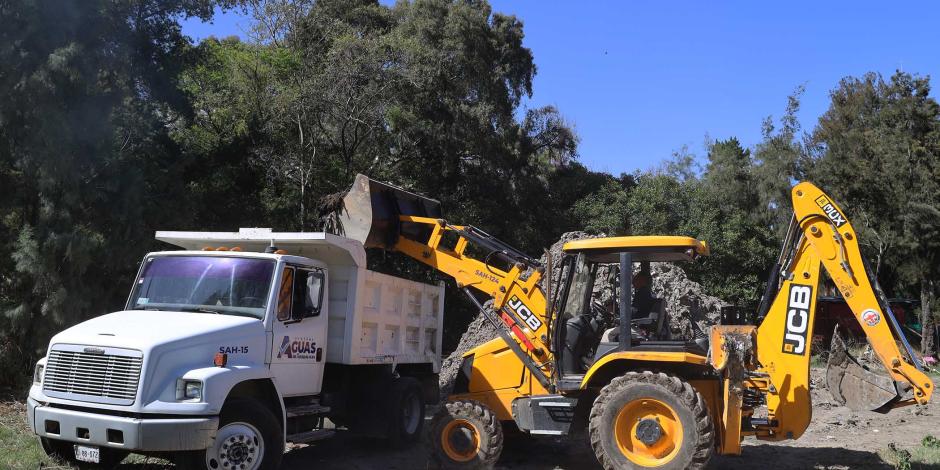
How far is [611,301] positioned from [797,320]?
1.98m

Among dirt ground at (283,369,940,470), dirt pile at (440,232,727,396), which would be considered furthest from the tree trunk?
dirt ground at (283,369,940,470)

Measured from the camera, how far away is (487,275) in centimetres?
941

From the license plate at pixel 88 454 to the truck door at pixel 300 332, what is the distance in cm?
171

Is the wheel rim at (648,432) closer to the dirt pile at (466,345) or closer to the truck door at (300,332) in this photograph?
the truck door at (300,332)

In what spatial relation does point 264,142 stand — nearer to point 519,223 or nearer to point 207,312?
point 519,223

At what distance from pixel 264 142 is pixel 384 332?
1342 centimetres

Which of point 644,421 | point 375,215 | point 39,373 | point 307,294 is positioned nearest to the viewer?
point 39,373

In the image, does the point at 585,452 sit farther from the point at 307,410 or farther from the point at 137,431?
the point at 137,431

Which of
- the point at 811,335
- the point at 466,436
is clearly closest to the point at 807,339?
the point at 811,335

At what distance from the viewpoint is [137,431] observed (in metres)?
6.55

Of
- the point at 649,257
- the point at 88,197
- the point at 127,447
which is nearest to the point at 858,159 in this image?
the point at 649,257

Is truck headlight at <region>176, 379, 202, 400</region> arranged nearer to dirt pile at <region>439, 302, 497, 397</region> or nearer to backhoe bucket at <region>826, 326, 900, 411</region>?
backhoe bucket at <region>826, 326, 900, 411</region>

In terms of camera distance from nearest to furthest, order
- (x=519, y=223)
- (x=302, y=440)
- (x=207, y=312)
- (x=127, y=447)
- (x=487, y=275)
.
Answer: (x=127, y=447) → (x=207, y=312) → (x=302, y=440) → (x=487, y=275) → (x=519, y=223)

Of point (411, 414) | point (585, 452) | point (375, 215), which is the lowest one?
point (585, 452)
